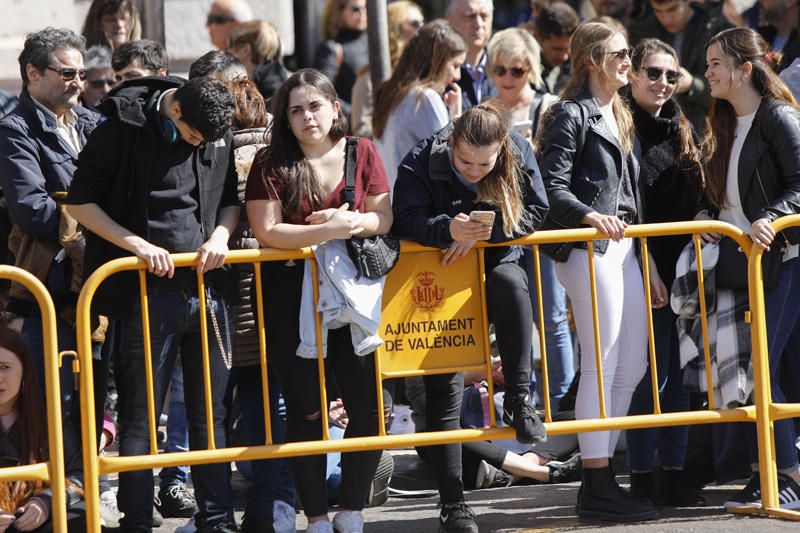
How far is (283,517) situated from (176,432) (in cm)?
88

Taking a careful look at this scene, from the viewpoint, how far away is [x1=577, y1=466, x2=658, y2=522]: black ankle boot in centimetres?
631

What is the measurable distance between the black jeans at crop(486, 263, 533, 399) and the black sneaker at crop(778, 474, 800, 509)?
4.20 feet

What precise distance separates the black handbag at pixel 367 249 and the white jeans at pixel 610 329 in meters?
0.89

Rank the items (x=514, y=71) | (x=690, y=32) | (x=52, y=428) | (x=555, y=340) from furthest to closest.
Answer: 1. (x=690, y=32)
2. (x=514, y=71)
3. (x=555, y=340)
4. (x=52, y=428)

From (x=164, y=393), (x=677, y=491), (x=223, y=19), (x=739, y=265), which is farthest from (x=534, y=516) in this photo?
(x=223, y=19)

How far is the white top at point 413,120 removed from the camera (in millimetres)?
7777

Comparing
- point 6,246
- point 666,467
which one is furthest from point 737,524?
point 6,246

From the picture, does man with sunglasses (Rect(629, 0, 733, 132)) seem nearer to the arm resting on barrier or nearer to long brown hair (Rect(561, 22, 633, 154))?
long brown hair (Rect(561, 22, 633, 154))

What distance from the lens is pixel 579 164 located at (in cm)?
646

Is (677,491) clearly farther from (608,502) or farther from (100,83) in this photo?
(100,83)

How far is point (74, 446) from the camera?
608 cm

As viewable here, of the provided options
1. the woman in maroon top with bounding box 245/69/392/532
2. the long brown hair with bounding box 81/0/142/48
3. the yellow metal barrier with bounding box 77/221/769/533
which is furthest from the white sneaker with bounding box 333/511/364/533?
the long brown hair with bounding box 81/0/142/48

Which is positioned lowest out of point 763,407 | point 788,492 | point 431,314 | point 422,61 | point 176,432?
point 788,492

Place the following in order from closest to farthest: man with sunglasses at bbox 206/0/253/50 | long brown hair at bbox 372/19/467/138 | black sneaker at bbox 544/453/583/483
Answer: black sneaker at bbox 544/453/583/483
long brown hair at bbox 372/19/467/138
man with sunglasses at bbox 206/0/253/50
